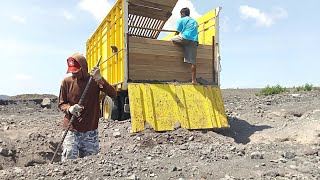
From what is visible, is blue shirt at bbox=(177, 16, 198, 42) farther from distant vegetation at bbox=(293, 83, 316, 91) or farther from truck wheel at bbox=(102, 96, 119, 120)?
distant vegetation at bbox=(293, 83, 316, 91)

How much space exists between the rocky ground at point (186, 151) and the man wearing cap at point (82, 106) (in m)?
0.35

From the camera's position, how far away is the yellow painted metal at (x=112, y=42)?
8109 millimetres

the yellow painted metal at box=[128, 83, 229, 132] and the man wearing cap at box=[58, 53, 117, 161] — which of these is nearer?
the man wearing cap at box=[58, 53, 117, 161]

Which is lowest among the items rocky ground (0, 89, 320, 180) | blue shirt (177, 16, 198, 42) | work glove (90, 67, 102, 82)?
rocky ground (0, 89, 320, 180)

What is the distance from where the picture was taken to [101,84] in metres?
4.77

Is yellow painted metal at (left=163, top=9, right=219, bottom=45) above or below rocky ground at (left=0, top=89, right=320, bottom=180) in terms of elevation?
above

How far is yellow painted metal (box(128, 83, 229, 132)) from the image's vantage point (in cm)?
740

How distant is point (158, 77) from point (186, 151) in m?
3.32

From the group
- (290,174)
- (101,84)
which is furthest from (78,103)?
(290,174)

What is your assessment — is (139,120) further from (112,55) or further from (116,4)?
(116,4)

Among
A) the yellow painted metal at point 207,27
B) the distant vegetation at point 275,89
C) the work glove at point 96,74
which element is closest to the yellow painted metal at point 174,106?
the yellow painted metal at point 207,27

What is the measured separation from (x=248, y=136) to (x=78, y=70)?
4.59 metres

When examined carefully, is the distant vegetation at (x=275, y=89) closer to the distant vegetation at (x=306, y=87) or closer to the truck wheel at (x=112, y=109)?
the distant vegetation at (x=306, y=87)

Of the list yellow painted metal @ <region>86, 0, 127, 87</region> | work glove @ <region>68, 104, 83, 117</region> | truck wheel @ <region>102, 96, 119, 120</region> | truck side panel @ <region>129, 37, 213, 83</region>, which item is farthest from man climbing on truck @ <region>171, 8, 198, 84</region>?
work glove @ <region>68, 104, 83, 117</region>
